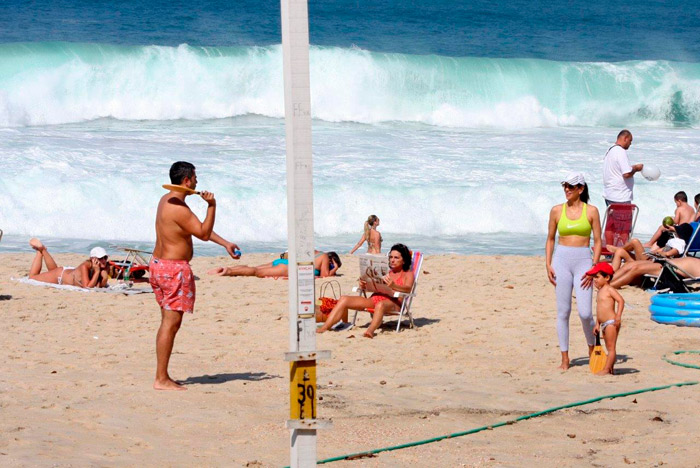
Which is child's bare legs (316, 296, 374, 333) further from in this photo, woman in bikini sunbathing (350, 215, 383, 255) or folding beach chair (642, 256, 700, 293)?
woman in bikini sunbathing (350, 215, 383, 255)

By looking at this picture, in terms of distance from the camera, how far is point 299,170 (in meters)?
3.70

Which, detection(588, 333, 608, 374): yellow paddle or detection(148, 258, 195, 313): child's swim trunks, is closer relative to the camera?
detection(148, 258, 195, 313): child's swim trunks

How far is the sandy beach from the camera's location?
582cm

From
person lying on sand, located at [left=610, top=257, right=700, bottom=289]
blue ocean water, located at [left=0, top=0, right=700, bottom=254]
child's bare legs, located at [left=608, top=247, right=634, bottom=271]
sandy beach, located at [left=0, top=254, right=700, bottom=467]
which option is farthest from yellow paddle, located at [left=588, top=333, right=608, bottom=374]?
blue ocean water, located at [left=0, top=0, right=700, bottom=254]

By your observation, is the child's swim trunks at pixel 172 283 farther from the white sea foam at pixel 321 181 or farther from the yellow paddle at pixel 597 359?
the white sea foam at pixel 321 181

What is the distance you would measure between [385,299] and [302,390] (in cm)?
592

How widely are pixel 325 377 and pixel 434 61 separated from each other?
90.5ft

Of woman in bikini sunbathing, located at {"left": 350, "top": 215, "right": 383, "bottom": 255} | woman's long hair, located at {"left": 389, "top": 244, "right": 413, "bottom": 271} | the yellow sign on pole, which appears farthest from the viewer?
woman in bikini sunbathing, located at {"left": 350, "top": 215, "right": 383, "bottom": 255}

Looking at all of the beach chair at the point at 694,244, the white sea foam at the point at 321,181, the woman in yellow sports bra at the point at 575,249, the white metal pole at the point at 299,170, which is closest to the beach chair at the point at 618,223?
the beach chair at the point at 694,244

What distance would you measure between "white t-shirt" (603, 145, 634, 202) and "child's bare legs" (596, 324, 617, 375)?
476 centimetres

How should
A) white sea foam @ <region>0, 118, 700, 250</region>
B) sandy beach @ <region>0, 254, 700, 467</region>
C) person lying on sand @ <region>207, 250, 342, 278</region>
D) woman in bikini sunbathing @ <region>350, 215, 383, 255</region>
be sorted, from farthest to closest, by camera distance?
1. white sea foam @ <region>0, 118, 700, 250</region>
2. woman in bikini sunbathing @ <region>350, 215, 383, 255</region>
3. person lying on sand @ <region>207, 250, 342, 278</region>
4. sandy beach @ <region>0, 254, 700, 467</region>

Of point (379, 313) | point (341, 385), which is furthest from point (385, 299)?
point (341, 385)

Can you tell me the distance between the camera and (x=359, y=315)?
430 inches

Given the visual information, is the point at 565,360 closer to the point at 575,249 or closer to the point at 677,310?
the point at 575,249
